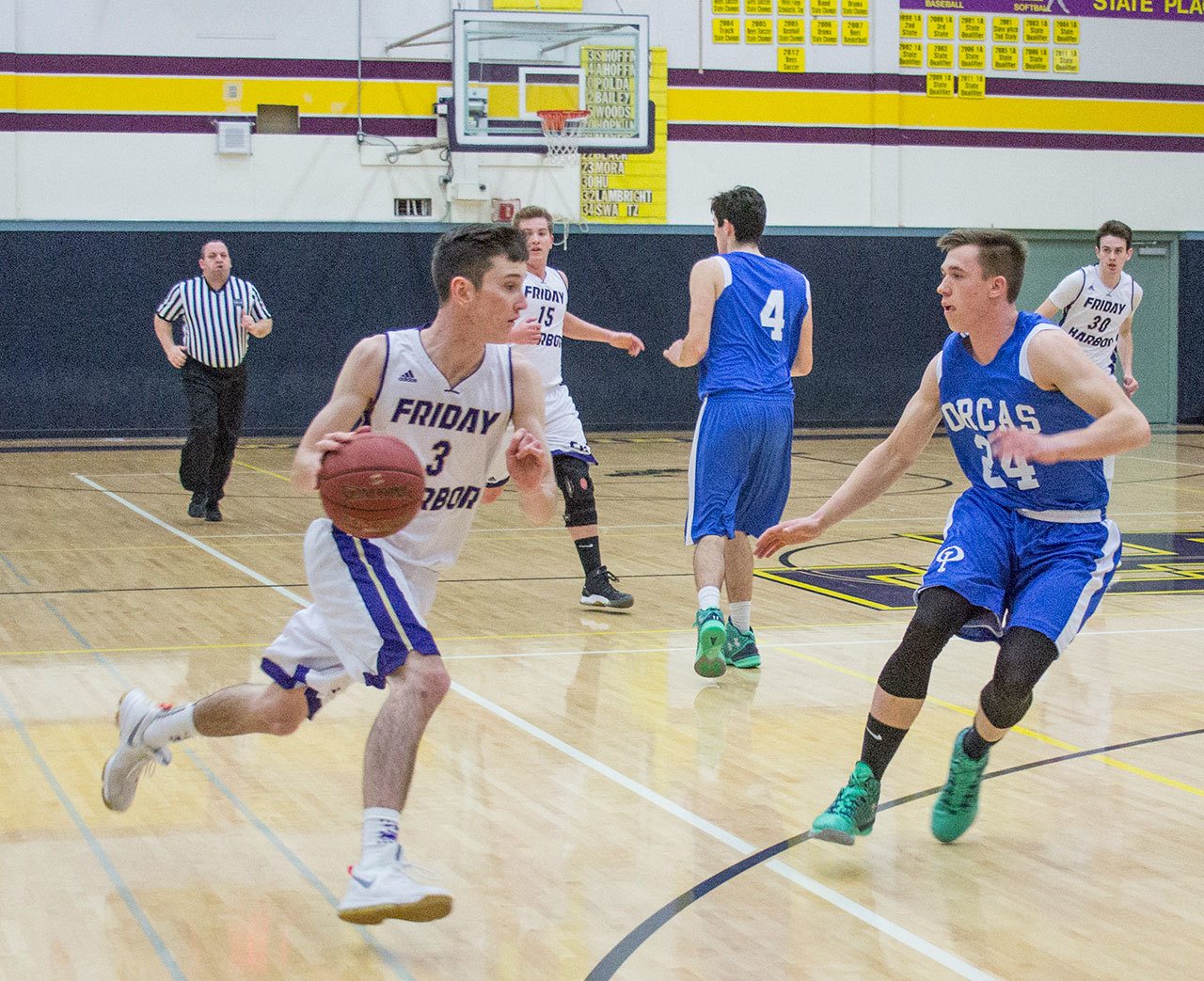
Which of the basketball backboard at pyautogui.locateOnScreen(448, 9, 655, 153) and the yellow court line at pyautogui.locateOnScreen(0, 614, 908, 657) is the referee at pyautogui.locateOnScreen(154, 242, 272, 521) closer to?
the yellow court line at pyautogui.locateOnScreen(0, 614, 908, 657)

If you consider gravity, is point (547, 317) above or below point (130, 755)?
above

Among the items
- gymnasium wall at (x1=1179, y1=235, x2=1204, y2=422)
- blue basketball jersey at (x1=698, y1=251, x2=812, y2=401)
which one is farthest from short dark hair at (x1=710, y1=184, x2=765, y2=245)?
gymnasium wall at (x1=1179, y1=235, x2=1204, y2=422)

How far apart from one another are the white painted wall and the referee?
6.20m

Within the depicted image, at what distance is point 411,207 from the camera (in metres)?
17.2

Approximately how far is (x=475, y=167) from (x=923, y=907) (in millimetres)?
14365

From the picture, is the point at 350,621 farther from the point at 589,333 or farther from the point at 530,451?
the point at 589,333

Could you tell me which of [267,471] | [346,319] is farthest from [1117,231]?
[346,319]

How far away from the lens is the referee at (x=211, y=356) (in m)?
10.7

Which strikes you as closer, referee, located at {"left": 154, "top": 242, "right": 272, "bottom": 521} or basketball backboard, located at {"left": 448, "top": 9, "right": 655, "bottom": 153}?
referee, located at {"left": 154, "top": 242, "right": 272, "bottom": 521}

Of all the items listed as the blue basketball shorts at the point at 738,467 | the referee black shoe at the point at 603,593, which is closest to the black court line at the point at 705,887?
the blue basketball shorts at the point at 738,467

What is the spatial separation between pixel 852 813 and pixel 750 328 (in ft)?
8.81

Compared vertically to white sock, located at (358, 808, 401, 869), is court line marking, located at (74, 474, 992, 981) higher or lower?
lower

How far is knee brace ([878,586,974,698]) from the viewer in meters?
3.96

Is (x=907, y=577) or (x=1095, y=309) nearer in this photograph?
(x=907, y=577)
